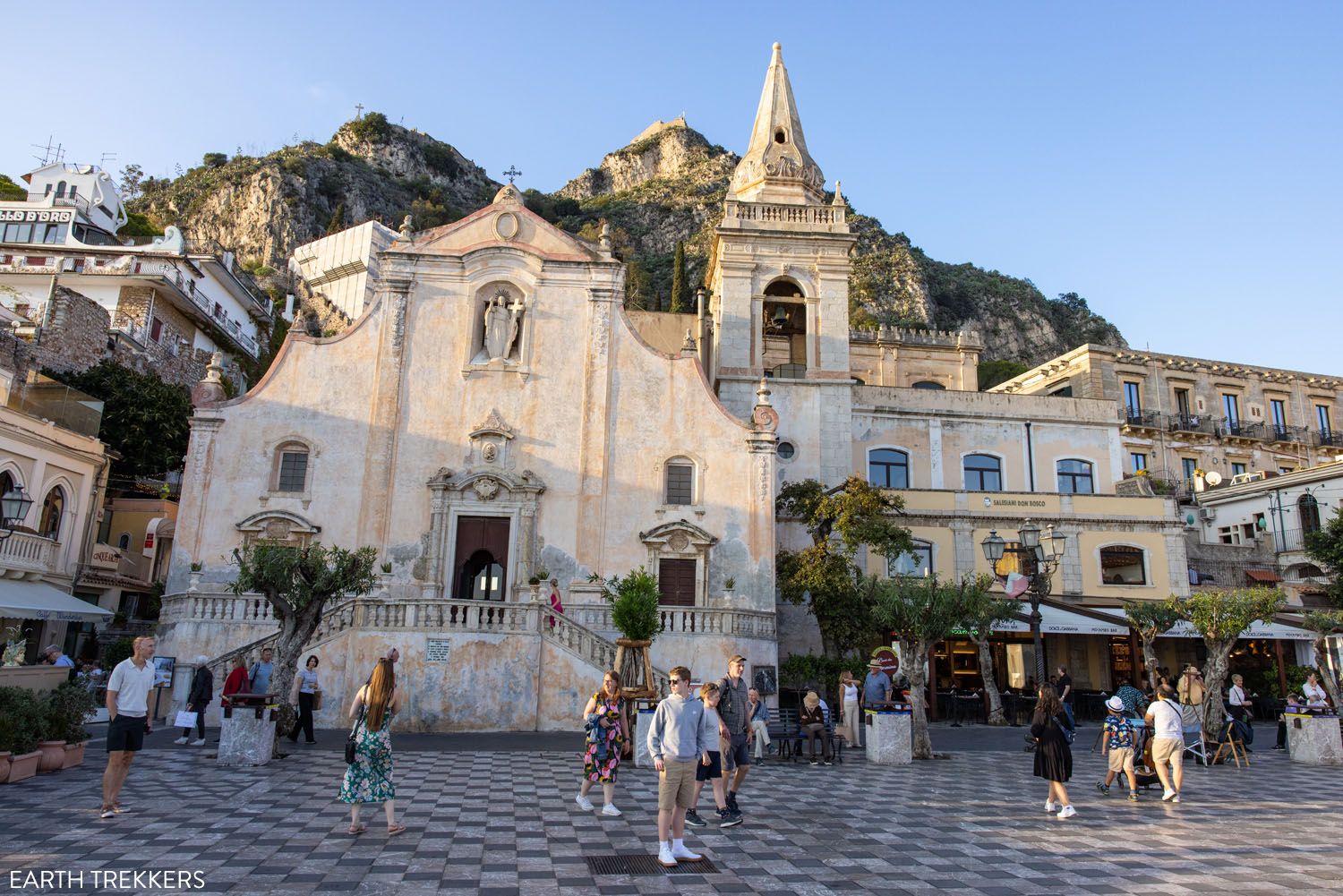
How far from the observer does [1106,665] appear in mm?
30984

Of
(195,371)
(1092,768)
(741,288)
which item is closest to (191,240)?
(195,371)

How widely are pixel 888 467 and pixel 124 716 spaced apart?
28098mm

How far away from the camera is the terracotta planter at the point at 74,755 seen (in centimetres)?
1308

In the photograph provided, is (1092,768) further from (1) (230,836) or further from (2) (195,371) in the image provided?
(2) (195,371)

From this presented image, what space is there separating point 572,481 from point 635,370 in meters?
3.97

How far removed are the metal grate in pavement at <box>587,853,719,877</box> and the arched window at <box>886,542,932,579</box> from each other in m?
22.9

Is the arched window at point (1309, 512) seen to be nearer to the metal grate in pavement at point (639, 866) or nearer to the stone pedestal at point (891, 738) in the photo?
the stone pedestal at point (891, 738)

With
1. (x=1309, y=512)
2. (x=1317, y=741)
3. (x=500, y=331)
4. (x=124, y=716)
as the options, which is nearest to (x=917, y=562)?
(x=1317, y=741)

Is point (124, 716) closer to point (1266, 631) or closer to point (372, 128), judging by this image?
point (1266, 631)

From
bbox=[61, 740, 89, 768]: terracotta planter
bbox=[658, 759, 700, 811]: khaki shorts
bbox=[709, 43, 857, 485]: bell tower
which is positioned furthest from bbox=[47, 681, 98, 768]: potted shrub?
bbox=[709, 43, 857, 485]: bell tower

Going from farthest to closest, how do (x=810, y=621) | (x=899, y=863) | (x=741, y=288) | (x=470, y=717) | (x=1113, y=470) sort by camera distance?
(x=1113, y=470)
(x=741, y=288)
(x=810, y=621)
(x=470, y=717)
(x=899, y=863)

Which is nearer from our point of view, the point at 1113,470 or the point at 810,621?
the point at 810,621

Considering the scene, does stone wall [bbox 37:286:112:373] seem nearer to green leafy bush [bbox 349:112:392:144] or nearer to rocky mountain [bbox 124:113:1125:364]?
rocky mountain [bbox 124:113:1125:364]

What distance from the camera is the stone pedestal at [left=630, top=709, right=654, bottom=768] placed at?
1460 cm
